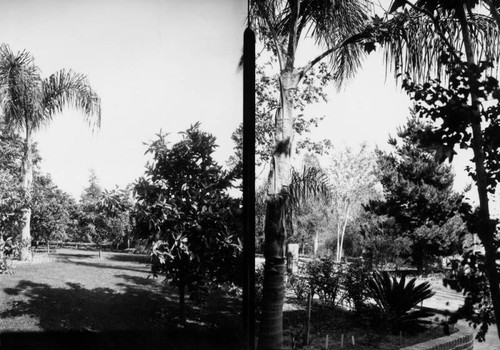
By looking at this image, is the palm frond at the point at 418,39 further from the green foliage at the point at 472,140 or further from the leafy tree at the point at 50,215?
the leafy tree at the point at 50,215

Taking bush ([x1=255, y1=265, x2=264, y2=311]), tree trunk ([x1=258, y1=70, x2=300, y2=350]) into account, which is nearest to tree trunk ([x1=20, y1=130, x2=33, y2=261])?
bush ([x1=255, y1=265, x2=264, y2=311])

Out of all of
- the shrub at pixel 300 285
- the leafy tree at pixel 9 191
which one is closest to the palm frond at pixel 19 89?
the leafy tree at pixel 9 191

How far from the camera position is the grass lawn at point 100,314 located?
546cm

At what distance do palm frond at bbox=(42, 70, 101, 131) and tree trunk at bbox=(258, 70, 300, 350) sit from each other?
3244mm

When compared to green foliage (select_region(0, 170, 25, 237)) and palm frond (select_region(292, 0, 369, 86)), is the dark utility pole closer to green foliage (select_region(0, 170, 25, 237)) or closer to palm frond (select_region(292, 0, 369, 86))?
palm frond (select_region(292, 0, 369, 86))

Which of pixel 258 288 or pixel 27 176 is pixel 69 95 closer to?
pixel 27 176

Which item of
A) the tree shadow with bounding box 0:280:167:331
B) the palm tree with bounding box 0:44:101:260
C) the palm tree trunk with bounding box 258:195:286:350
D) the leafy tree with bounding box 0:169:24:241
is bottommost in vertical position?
the tree shadow with bounding box 0:280:167:331

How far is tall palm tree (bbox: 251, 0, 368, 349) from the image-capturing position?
409 cm

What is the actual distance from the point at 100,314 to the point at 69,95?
4.08 meters

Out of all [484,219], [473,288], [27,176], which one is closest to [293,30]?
[484,219]

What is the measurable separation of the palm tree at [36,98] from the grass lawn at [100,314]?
4.01 ft

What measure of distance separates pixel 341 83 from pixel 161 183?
344 centimetres

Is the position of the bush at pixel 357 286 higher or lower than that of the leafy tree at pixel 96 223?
lower

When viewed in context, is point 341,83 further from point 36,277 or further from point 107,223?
point 107,223
